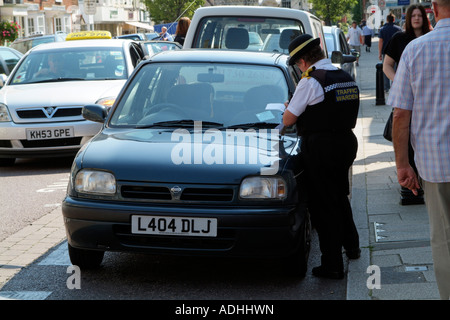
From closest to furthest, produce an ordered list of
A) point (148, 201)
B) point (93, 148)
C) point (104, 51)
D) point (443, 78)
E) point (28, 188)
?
point (443, 78)
point (148, 201)
point (93, 148)
point (28, 188)
point (104, 51)

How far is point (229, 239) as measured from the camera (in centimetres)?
521

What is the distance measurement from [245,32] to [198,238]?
5.49 meters

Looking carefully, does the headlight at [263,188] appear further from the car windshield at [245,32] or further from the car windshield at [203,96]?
the car windshield at [245,32]

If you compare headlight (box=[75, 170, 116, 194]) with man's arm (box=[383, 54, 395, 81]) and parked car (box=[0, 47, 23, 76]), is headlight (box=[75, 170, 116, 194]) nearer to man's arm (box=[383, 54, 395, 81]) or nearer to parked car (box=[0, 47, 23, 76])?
man's arm (box=[383, 54, 395, 81])

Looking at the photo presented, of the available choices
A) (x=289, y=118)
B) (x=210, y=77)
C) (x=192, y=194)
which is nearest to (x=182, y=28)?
(x=210, y=77)

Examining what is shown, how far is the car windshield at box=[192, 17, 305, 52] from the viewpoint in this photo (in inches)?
405

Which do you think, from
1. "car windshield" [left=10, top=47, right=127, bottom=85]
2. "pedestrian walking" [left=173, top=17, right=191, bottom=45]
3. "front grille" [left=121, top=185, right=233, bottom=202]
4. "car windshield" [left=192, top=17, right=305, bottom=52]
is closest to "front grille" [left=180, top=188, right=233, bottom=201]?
"front grille" [left=121, top=185, right=233, bottom=202]

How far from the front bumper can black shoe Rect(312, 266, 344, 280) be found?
15.6 inches

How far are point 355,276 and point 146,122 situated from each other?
6.55ft

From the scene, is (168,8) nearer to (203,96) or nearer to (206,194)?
(203,96)

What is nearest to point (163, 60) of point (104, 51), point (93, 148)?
point (93, 148)

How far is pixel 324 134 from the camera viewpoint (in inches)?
217
